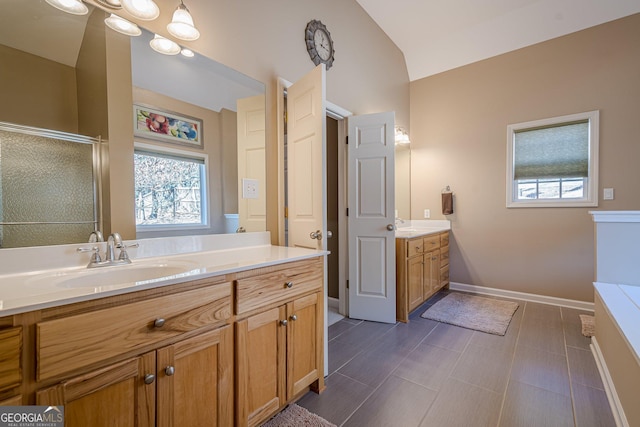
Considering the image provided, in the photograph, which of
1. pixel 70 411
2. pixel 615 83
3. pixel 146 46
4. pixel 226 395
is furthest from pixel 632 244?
pixel 146 46

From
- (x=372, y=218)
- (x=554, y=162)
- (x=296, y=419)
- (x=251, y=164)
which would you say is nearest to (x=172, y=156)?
(x=251, y=164)

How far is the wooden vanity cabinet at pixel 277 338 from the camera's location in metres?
1.19

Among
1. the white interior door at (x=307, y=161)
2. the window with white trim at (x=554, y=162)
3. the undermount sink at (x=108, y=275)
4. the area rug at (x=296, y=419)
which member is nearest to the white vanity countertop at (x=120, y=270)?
the undermount sink at (x=108, y=275)

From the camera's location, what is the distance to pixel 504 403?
153 centimetres

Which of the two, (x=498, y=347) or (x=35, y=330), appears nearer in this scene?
(x=35, y=330)

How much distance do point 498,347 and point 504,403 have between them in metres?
0.71

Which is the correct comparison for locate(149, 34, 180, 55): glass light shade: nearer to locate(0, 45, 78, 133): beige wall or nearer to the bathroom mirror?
the bathroom mirror

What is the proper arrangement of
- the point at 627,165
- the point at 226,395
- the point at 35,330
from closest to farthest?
the point at 35,330
the point at 226,395
the point at 627,165

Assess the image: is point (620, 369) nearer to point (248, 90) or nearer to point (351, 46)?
point (248, 90)

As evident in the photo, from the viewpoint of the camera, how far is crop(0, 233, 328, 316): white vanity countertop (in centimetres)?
75

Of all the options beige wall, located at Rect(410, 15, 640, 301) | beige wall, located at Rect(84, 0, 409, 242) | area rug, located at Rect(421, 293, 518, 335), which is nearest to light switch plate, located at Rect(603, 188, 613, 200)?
beige wall, located at Rect(410, 15, 640, 301)

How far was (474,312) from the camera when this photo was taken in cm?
282

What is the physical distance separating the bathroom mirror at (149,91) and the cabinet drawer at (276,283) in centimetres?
57

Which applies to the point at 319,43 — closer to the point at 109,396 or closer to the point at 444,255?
the point at 109,396
